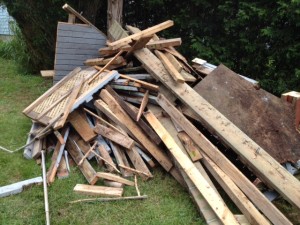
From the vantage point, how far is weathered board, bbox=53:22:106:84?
5.95m

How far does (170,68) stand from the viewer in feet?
15.1

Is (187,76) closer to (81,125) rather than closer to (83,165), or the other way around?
(81,125)

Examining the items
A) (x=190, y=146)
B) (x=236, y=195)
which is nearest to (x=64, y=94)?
(x=190, y=146)

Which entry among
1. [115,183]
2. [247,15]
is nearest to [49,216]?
[115,183]

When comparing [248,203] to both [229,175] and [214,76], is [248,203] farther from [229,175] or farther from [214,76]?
[214,76]

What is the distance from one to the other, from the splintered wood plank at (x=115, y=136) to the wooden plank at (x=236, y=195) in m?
0.96

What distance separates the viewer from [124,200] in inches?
149

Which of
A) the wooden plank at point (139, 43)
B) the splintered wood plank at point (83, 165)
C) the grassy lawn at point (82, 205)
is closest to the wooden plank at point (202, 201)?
the grassy lawn at point (82, 205)

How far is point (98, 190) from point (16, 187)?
Result: 90 cm

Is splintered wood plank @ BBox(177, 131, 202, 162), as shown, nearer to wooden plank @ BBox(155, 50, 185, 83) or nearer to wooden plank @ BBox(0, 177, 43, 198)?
wooden plank @ BBox(155, 50, 185, 83)

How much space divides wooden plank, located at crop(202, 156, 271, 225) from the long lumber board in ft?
0.93

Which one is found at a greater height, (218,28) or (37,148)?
(218,28)

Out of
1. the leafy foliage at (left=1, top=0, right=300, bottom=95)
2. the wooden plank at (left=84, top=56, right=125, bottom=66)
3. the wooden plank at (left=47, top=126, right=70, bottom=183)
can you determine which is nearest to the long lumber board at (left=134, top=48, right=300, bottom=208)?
the wooden plank at (left=84, top=56, right=125, bottom=66)

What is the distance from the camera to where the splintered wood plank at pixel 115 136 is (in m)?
4.34
